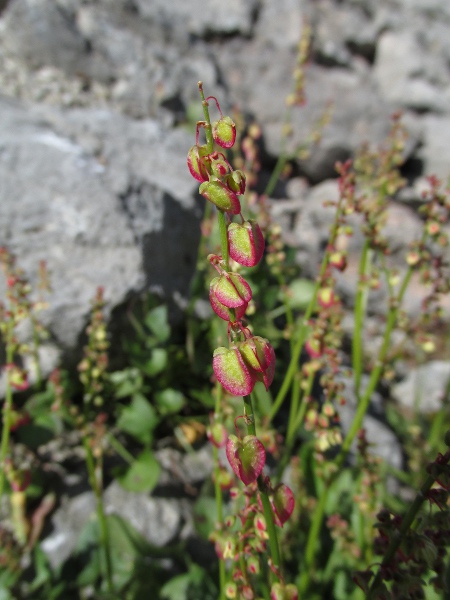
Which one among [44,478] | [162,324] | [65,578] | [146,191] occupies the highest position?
[146,191]

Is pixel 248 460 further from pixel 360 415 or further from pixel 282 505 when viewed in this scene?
pixel 360 415

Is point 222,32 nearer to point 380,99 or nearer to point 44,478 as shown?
point 380,99

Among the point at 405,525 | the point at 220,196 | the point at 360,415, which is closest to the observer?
the point at 220,196

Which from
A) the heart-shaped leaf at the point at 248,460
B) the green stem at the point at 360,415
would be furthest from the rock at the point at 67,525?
the heart-shaped leaf at the point at 248,460

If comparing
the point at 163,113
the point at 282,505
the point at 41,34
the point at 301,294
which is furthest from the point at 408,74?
the point at 282,505

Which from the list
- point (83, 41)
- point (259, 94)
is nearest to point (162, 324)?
point (83, 41)

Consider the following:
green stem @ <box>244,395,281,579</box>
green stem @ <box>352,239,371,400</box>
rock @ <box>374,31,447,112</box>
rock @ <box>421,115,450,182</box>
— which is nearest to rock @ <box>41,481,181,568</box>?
green stem @ <box>352,239,371,400</box>

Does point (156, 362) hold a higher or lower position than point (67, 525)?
higher
